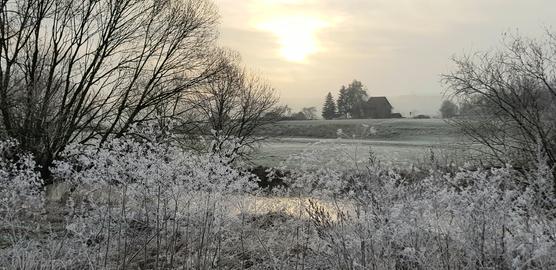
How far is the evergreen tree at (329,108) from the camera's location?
291 feet

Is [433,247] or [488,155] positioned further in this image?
[488,155]

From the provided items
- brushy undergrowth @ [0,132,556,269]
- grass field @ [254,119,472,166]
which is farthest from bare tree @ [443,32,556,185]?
brushy undergrowth @ [0,132,556,269]

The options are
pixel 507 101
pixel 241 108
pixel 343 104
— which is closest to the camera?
pixel 507 101

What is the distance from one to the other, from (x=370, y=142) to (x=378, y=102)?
86635 mm

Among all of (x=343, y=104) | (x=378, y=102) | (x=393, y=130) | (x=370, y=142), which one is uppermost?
(x=378, y=102)

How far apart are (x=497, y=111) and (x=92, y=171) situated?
1827 centimetres

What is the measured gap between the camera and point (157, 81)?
1898 centimetres

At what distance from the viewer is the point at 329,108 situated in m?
89.9

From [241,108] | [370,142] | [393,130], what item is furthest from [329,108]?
[370,142]

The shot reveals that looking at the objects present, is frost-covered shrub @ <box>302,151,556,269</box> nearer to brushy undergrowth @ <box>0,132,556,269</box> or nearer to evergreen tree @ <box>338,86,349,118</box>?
brushy undergrowth @ <box>0,132,556,269</box>

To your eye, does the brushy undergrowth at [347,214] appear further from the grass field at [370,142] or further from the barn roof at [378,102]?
the barn roof at [378,102]

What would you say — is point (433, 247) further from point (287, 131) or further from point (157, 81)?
point (287, 131)

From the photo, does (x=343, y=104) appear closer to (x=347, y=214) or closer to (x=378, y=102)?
(x=378, y=102)

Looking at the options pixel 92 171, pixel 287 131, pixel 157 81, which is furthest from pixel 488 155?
pixel 287 131
